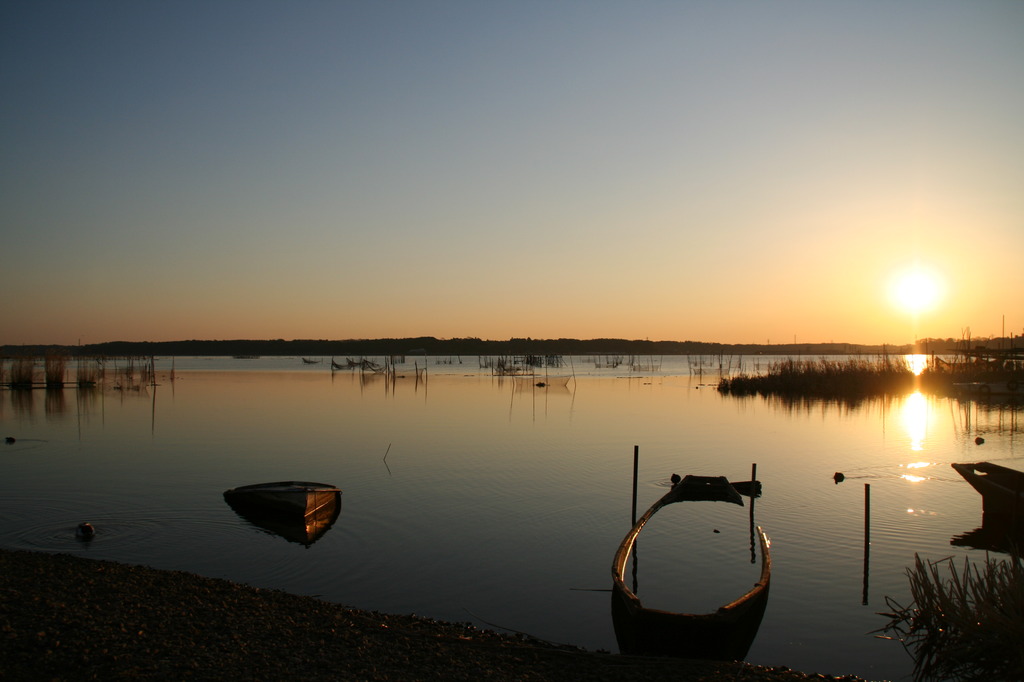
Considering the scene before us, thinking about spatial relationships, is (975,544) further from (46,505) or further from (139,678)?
(46,505)

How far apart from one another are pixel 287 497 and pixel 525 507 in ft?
13.6

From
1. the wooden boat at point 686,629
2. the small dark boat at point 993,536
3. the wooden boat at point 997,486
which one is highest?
the wooden boat at point 997,486

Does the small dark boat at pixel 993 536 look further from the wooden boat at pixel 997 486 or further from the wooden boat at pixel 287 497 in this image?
the wooden boat at pixel 287 497

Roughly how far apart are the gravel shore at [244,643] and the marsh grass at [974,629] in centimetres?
77

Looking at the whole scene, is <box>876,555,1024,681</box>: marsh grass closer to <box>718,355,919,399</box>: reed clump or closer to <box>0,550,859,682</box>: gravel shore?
<box>0,550,859,682</box>: gravel shore

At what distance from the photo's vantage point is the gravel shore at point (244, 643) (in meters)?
5.49

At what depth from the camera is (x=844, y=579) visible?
9.19m

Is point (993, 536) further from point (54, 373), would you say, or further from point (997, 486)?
point (54, 373)

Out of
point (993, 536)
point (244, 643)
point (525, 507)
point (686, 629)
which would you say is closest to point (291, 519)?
point (525, 507)

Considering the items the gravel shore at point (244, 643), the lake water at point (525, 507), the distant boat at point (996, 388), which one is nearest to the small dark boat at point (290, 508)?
the lake water at point (525, 507)

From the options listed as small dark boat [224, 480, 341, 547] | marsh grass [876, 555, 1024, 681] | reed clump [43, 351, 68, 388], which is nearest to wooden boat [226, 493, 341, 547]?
small dark boat [224, 480, 341, 547]

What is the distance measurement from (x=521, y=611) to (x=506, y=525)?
3.70 m

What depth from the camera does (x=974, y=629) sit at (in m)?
5.64

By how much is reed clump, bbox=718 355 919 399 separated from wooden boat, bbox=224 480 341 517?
32.9 meters
